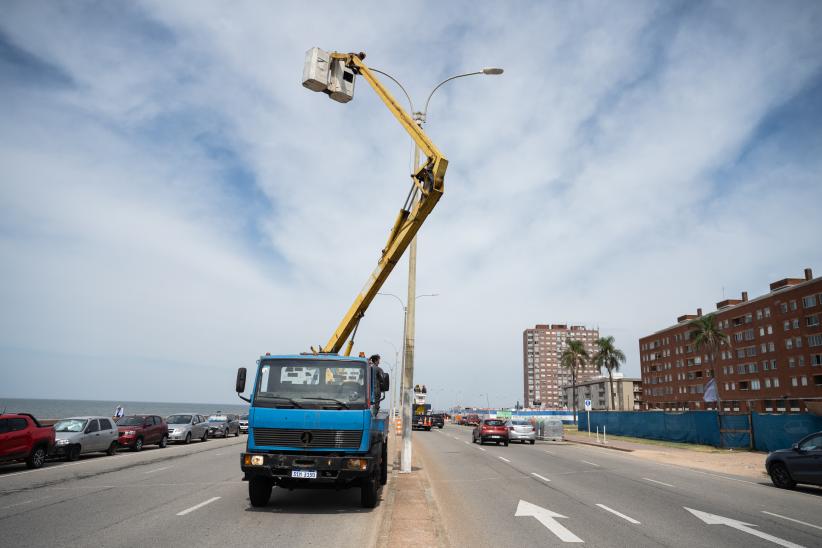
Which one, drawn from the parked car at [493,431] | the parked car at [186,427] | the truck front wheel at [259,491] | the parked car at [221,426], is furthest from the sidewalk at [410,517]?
the parked car at [221,426]

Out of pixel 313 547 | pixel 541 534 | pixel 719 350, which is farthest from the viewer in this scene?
pixel 719 350

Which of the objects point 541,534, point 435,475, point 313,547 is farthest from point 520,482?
point 313,547

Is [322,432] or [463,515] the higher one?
[322,432]

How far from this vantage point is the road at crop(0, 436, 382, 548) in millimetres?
7121

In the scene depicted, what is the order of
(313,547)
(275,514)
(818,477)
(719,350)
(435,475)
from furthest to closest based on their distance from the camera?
(719,350)
(435,475)
(818,477)
(275,514)
(313,547)

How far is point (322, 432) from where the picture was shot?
8781 millimetres

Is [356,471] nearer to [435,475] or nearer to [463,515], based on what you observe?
[463,515]

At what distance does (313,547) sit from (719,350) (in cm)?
9303

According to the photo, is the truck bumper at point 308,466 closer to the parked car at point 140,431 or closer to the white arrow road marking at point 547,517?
the white arrow road marking at point 547,517

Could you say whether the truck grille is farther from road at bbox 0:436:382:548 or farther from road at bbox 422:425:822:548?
road at bbox 422:425:822:548

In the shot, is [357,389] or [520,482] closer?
[357,389]

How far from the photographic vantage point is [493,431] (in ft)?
95.7

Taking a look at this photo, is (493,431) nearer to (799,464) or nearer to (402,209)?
(799,464)

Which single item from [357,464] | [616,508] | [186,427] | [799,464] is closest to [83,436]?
[186,427]
